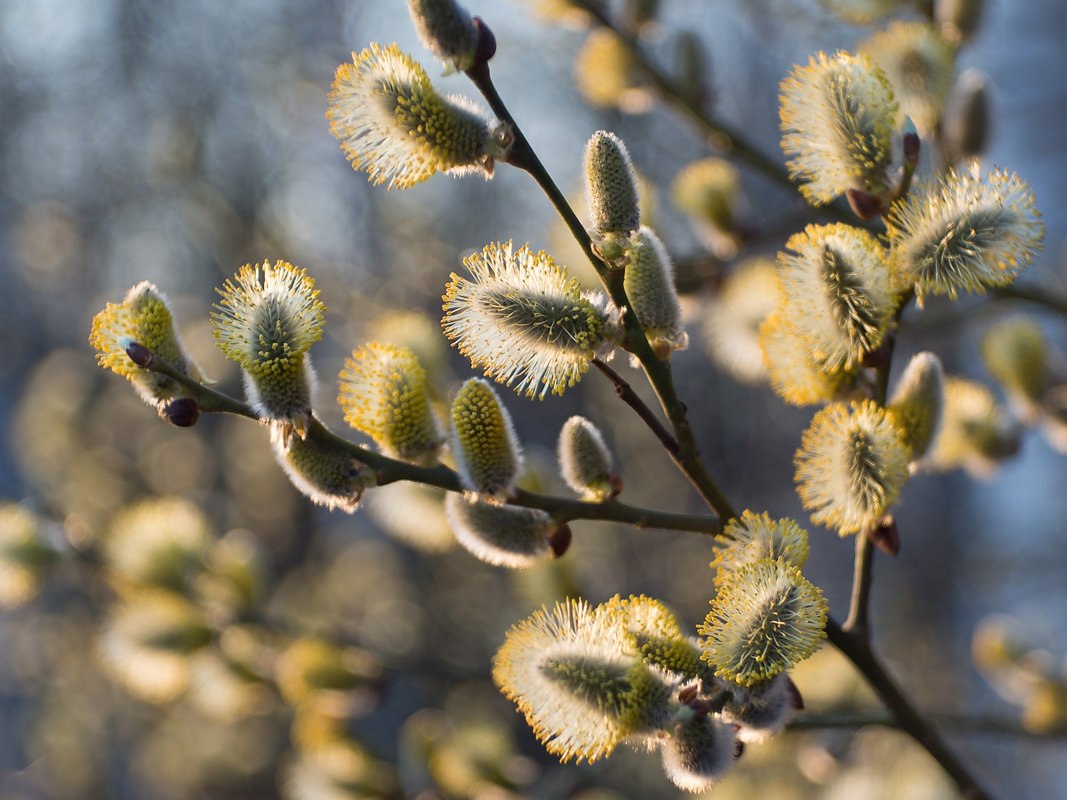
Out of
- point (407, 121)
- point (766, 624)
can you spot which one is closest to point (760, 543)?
point (766, 624)

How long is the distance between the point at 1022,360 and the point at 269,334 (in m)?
1.05

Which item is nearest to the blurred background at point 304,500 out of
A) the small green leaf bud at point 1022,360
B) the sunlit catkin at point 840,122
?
the small green leaf bud at point 1022,360

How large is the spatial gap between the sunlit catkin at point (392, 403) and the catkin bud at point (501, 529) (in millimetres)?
61

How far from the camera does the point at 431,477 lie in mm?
813

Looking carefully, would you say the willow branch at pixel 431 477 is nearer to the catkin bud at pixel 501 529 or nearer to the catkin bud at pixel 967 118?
the catkin bud at pixel 501 529

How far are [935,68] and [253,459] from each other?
3401 millimetres

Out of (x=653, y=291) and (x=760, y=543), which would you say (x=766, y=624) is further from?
(x=653, y=291)

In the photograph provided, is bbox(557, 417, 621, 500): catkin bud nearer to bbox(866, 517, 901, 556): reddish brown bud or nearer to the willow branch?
the willow branch

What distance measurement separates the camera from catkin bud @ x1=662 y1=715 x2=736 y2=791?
2.26 feet

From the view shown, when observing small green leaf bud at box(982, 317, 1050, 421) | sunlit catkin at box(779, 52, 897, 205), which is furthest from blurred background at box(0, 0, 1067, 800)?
sunlit catkin at box(779, 52, 897, 205)

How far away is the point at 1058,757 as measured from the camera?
168 inches

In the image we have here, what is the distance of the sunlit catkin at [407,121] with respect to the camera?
0.70m

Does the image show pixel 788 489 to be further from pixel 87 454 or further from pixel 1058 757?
pixel 87 454

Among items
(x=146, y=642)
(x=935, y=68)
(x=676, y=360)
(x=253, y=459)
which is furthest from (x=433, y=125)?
(x=676, y=360)
